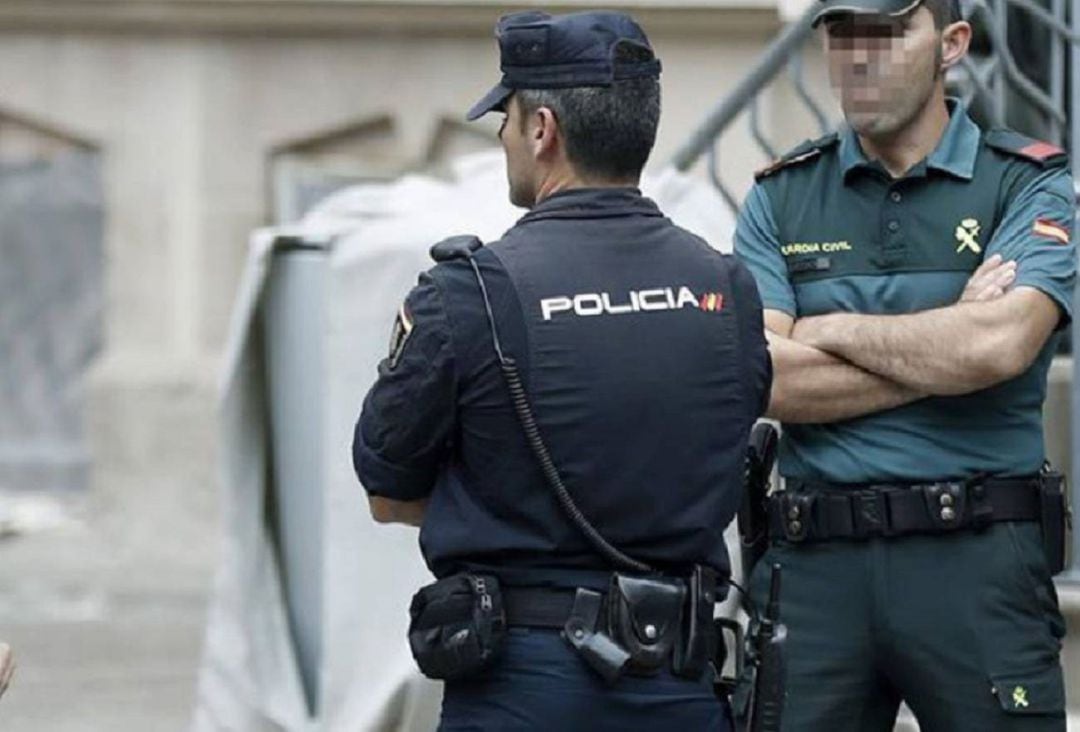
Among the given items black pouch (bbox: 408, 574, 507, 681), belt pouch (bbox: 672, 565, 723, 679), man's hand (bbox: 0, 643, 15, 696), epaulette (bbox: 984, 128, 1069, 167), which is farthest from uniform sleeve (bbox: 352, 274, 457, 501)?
epaulette (bbox: 984, 128, 1069, 167)

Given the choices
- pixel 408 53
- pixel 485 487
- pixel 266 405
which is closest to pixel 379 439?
pixel 485 487

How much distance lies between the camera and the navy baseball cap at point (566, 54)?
12.3 feet

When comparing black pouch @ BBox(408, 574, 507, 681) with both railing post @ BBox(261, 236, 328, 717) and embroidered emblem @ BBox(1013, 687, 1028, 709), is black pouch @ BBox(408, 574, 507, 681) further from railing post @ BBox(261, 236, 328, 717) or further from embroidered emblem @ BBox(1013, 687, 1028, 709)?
railing post @ BBox(261, 236, 328, 717)

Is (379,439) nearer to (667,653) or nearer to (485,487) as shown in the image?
(485,487)

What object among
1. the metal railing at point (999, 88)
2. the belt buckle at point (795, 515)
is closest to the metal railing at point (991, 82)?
the metal railing at point (999, 88)

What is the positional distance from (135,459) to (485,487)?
21.7 feet

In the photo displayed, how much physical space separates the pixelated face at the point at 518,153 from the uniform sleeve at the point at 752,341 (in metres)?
0.34

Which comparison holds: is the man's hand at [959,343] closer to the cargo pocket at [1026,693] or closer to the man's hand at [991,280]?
the man's hand at [991,280]

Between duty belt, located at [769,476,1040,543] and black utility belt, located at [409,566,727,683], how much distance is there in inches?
30.4

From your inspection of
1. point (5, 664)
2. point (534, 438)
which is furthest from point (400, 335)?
point (5, 664)

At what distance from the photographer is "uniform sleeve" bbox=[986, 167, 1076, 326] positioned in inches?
175

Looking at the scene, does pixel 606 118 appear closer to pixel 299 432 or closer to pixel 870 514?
pixel 870 514

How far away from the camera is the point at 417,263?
5684mm

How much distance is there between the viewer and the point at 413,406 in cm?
371
